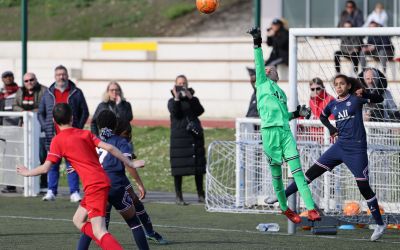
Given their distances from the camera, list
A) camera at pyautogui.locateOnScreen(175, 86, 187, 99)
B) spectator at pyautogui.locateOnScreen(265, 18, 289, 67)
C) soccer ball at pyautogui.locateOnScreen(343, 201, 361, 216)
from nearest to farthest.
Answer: soccer ball at pyautogui.locateOnScreen(343, 201, 361, 216) → camera at pyautogui.locateOnScreen(175, 86, 187, 99) → spectator at pyautogui.locateOnScreen(265, 18, 289, 67)

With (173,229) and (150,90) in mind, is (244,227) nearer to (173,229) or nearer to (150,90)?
(173,229)

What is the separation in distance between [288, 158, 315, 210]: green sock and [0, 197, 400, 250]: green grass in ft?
1.57

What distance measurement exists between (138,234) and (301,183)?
112 inches

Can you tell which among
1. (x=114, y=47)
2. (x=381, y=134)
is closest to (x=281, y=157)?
(x=381, y=134)

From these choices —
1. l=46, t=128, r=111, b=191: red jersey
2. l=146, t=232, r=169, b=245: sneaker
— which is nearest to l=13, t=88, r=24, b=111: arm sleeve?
l=146, t=232, r=169, b=245: sneaker

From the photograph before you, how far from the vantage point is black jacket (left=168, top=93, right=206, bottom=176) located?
17.6m

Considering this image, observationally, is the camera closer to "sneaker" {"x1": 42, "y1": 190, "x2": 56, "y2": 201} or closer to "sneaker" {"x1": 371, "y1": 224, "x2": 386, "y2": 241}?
"sneaker" {"x1": 42, "y1": 190, "x2": 56, "y2": 201}

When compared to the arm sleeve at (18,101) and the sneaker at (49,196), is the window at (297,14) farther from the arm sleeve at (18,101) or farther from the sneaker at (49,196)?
the sneaker at (49,196)

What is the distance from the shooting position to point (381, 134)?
15.7 m

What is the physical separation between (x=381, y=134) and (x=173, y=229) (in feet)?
11.6

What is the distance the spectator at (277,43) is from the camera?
82.8ft

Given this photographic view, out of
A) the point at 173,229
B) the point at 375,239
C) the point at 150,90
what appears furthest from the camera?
the point at 150,90

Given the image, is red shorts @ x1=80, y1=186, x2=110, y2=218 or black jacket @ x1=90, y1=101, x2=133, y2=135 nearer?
red shorts @ x1=80, y1=186, x2=110, y2=218

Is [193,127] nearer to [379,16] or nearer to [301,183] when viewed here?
[301,183]
